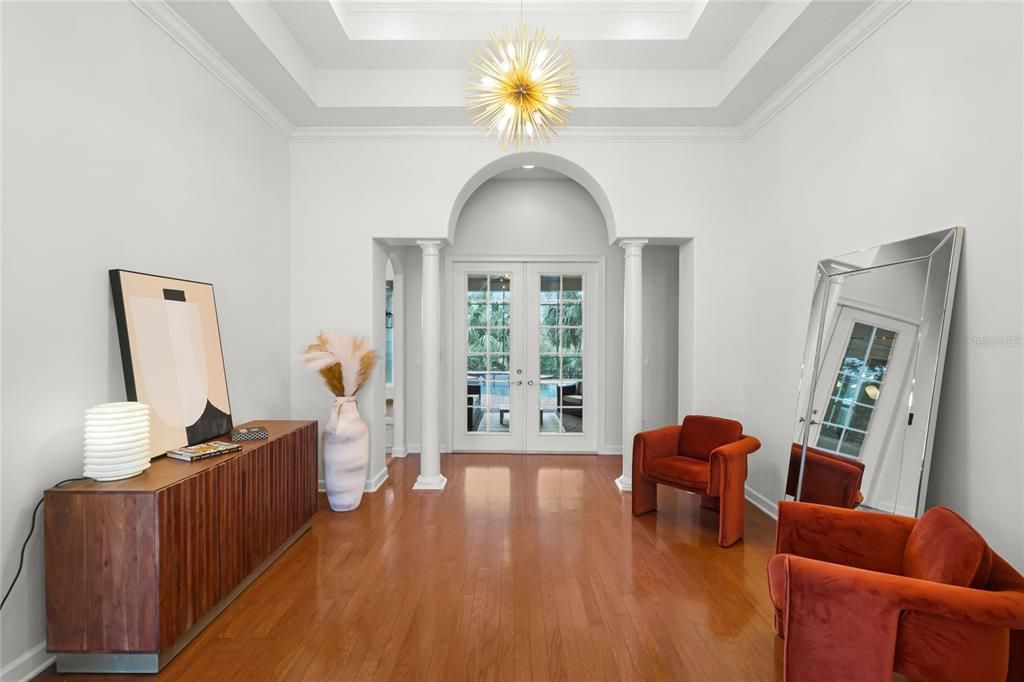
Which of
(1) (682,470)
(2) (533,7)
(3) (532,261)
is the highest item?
(2) (533,7)

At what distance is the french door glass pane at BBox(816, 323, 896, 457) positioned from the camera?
8.63ft

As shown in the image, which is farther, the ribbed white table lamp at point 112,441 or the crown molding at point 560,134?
the crown molding at point 560,134

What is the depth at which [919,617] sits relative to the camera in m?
1.64

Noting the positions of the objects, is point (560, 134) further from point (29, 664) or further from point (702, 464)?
point (29, 664)

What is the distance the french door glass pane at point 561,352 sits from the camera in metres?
5.89

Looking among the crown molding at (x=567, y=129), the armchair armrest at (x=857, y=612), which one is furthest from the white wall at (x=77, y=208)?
the armchair armrest at (x=857, y=612)

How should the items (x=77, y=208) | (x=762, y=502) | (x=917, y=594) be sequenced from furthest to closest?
(x=762, y=502), (x=77, y=208), (x=917, y=594)

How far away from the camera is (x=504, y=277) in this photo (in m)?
5.91

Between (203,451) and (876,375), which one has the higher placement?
(876,375)

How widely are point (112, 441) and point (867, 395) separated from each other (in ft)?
12.1

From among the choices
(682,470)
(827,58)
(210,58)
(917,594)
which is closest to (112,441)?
(210,58)

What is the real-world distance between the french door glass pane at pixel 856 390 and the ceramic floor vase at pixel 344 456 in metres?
3.31

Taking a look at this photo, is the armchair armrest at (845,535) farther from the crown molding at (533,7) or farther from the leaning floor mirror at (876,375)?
the crown molding at (533,7)

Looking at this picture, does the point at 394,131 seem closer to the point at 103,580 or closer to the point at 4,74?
the point at 4,74
